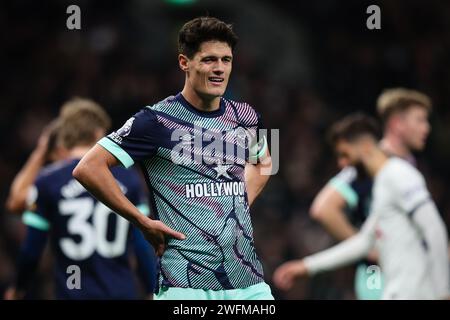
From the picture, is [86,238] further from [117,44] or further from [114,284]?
[117,44]

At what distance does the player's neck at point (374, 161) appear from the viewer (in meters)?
6.90

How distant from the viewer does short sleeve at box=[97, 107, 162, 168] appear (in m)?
4.87

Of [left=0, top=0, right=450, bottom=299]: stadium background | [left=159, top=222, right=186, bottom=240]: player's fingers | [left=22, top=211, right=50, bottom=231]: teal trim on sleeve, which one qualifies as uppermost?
[left=0, top=0, right=450, bottom=299]: stadium background

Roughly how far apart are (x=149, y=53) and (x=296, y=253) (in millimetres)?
3450

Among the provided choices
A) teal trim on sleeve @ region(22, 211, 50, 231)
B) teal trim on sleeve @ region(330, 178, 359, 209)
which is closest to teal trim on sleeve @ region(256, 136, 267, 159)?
teal trim on sleeve @ region(22, 211, 50, 231)

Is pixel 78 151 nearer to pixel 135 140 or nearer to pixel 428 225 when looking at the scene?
pixel 135 140

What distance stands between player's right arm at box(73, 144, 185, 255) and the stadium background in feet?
21.0

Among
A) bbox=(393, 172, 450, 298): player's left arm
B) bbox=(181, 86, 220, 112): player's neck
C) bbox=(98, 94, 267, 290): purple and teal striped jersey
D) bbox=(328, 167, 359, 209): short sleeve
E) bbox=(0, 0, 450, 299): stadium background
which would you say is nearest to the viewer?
bbox=(98, 94, 267, 290): purple and teal striped jersey

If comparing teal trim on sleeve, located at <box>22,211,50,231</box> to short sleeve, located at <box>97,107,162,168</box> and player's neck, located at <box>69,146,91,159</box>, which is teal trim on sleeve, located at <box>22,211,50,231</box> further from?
short sleeve, located at <box>97,107,162,168</box>

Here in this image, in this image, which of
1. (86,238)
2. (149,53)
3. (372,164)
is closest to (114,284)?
(86,238)

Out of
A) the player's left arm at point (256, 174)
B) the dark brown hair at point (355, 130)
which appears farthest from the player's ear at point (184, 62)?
the dark brown hair at point (355, 130)

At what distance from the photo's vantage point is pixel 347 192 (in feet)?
26.0

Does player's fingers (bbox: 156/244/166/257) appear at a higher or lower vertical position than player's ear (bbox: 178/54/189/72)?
lower

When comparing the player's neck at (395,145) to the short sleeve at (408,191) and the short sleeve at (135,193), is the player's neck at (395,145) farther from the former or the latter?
the short sleeve at (135,193)
